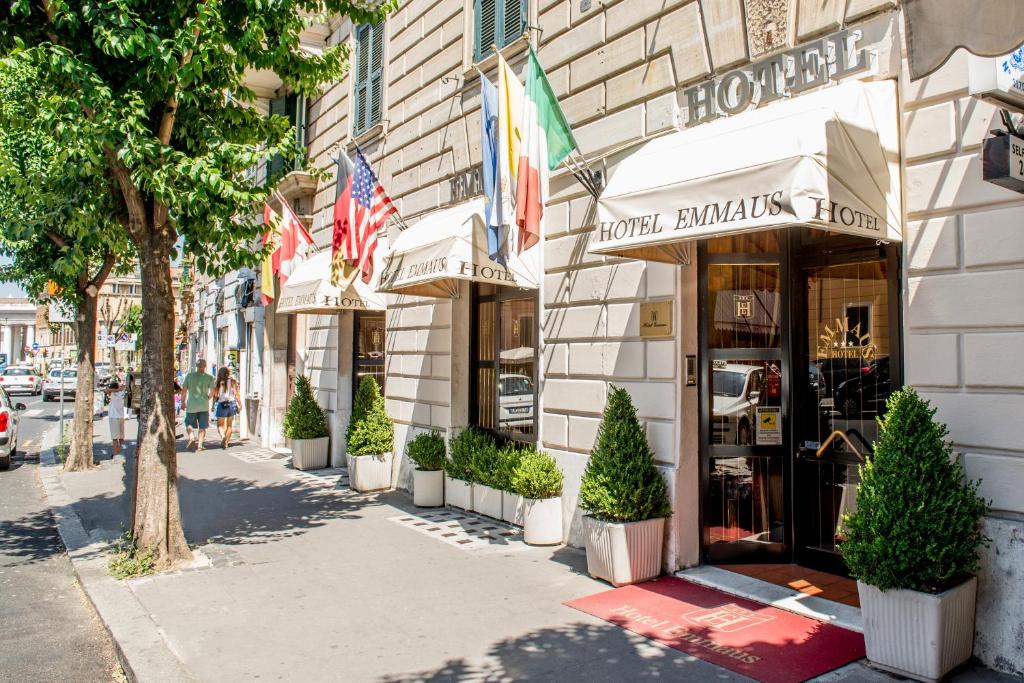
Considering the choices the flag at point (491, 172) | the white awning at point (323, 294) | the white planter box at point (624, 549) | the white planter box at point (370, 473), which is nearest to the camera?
the white planter box at point (624, 549)

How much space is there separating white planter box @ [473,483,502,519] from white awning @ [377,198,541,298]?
260cm

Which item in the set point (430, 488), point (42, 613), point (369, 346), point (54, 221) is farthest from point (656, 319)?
point (369, 346)

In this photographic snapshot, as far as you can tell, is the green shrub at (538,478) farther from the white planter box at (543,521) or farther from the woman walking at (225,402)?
the woman walking at (225,402)

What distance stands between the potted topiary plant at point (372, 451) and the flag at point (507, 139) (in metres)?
5.36

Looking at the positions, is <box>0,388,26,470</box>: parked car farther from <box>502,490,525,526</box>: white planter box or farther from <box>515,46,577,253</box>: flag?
<box>515,46,577,253</box>: flag

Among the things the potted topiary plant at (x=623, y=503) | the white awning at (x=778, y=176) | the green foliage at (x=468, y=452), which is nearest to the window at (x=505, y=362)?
the green foliage at (x=468, y=452)

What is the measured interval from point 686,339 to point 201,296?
25987mm

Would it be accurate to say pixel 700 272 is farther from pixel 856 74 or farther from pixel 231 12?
pixel 231 12

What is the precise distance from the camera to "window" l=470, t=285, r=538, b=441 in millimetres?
9031

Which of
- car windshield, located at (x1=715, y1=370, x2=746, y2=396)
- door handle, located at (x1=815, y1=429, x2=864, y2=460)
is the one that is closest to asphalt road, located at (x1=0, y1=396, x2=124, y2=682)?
car windshield, located at (x1=715, y1=370, x2=746, y2=396)

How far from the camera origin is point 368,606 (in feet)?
20.1

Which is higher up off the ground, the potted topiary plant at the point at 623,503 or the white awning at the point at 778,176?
the white awning at the point at 778,176

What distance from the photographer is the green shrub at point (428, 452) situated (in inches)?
392

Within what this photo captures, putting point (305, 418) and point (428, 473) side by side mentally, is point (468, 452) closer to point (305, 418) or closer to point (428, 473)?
point (428, 473)
